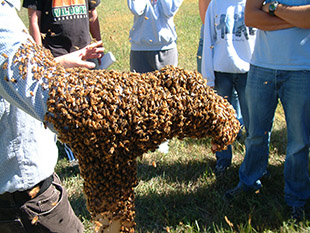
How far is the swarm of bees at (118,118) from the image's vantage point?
1494mm

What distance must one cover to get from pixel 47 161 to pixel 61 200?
14.3 inches

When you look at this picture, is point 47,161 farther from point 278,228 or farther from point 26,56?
point 278,228

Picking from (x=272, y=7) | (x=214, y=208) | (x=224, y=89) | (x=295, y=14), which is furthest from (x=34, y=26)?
(x=214, y=208)

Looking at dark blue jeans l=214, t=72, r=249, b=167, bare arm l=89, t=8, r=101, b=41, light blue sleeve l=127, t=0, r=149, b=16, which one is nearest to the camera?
dark blue jeans l=214, t=72, r=249, b=167

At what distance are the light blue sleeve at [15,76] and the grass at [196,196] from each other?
83.7 inches

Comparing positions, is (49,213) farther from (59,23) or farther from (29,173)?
(59,23)

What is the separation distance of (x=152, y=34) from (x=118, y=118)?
344 centimetres

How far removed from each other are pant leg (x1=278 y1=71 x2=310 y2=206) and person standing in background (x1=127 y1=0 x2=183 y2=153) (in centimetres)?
206

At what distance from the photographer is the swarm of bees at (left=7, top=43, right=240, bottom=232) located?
58.8 inches

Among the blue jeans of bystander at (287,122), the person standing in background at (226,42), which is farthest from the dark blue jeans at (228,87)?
the blue jeans of bystander at (287,122)

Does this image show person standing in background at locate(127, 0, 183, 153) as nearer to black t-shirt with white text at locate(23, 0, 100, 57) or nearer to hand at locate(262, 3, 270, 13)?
black t-shirt with white text at locate(23, 0, 100, 57)

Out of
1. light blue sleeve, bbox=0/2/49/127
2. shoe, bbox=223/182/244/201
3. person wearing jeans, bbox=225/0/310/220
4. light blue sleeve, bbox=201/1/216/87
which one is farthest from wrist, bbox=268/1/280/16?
light blue sleeve, bbox=0/2/49/127

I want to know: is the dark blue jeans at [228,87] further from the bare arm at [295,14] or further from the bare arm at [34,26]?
the bare arm at [34,26]

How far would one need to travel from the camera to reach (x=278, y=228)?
130 inches
